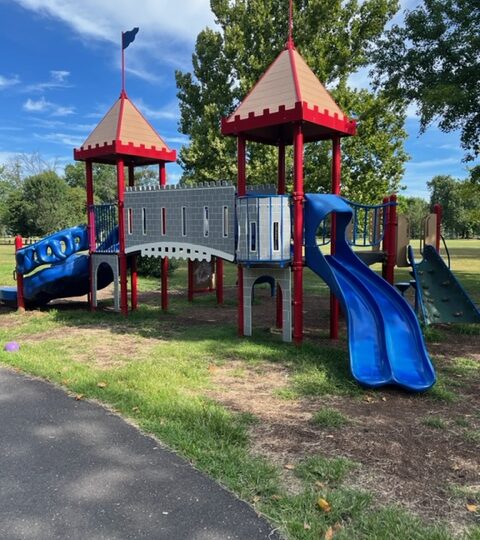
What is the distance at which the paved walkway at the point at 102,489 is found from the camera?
2.65 meters

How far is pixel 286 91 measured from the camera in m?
7.00

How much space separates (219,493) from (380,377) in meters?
2.63

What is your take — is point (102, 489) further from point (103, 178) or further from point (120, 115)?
point (103, 178)

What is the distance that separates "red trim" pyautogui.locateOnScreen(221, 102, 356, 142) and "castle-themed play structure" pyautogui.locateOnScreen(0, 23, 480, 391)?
0.02m

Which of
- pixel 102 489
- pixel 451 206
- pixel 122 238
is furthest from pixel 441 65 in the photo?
pixel 451 206

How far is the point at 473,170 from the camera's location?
14.3 meters

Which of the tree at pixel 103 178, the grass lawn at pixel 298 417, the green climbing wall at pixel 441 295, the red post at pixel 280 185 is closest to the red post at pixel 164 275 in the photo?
the grass lawn at pixel 298 417

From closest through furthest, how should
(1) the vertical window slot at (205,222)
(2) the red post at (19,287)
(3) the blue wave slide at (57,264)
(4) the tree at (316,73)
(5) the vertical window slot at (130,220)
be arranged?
(1) the vertical window slot at (205,222) → (5) the vertical window slot at (130,220) → (3) the blue wave slide at (57,264) → (2) the red post at (19,287) → (4) the tree at (316,73)

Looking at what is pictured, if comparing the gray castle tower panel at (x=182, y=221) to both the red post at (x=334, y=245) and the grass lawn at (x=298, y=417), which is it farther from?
the red post at (x=334, y=245)

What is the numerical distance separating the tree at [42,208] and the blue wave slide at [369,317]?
50.0 metres

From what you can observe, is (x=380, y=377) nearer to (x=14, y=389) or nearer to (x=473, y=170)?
(x=14, y=389)

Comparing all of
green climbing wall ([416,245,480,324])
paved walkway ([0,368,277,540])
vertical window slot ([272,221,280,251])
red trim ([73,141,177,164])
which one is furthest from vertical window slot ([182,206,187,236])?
paved walkway ([0,368,277,540])

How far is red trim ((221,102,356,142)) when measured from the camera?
6758 millimetres

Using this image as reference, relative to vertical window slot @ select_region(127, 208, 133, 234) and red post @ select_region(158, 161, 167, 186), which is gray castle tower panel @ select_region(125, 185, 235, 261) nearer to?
vertical window slot @ select_region(127, 208, 133, 234)
